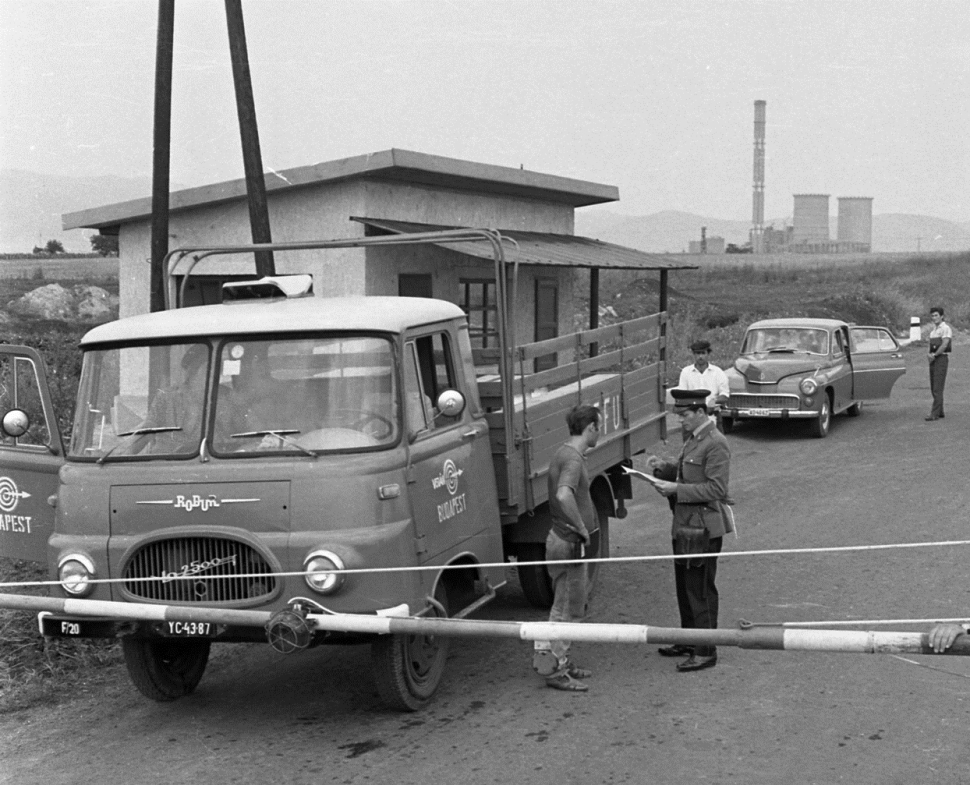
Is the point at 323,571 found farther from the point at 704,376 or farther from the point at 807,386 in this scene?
the point at 807,386

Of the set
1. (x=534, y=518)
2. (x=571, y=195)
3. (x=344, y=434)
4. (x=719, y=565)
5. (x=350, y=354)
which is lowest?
(x=719, y=565)

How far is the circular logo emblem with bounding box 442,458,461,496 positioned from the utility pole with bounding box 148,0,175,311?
25.1 feet

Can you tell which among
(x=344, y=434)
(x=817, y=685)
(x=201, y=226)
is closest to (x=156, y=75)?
(x=201, y=226)

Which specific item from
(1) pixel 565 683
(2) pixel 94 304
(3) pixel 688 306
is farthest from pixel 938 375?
(3) pixel 688 306

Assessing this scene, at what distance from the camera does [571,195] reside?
23.1 meters

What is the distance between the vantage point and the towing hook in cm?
601

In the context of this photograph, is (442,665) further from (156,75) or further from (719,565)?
(156,75)

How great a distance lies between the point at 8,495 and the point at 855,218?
173352 millimetres

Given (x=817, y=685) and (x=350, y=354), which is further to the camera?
(x=817, y=685)

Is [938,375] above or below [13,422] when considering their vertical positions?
below

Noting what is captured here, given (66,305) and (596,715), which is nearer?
(596,715)

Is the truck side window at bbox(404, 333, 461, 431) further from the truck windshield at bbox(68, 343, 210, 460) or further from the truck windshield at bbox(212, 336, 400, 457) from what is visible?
the truck windshield at bbox(68, 343, 210, 460)

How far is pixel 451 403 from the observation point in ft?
23.4

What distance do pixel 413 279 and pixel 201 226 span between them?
11.2ft
